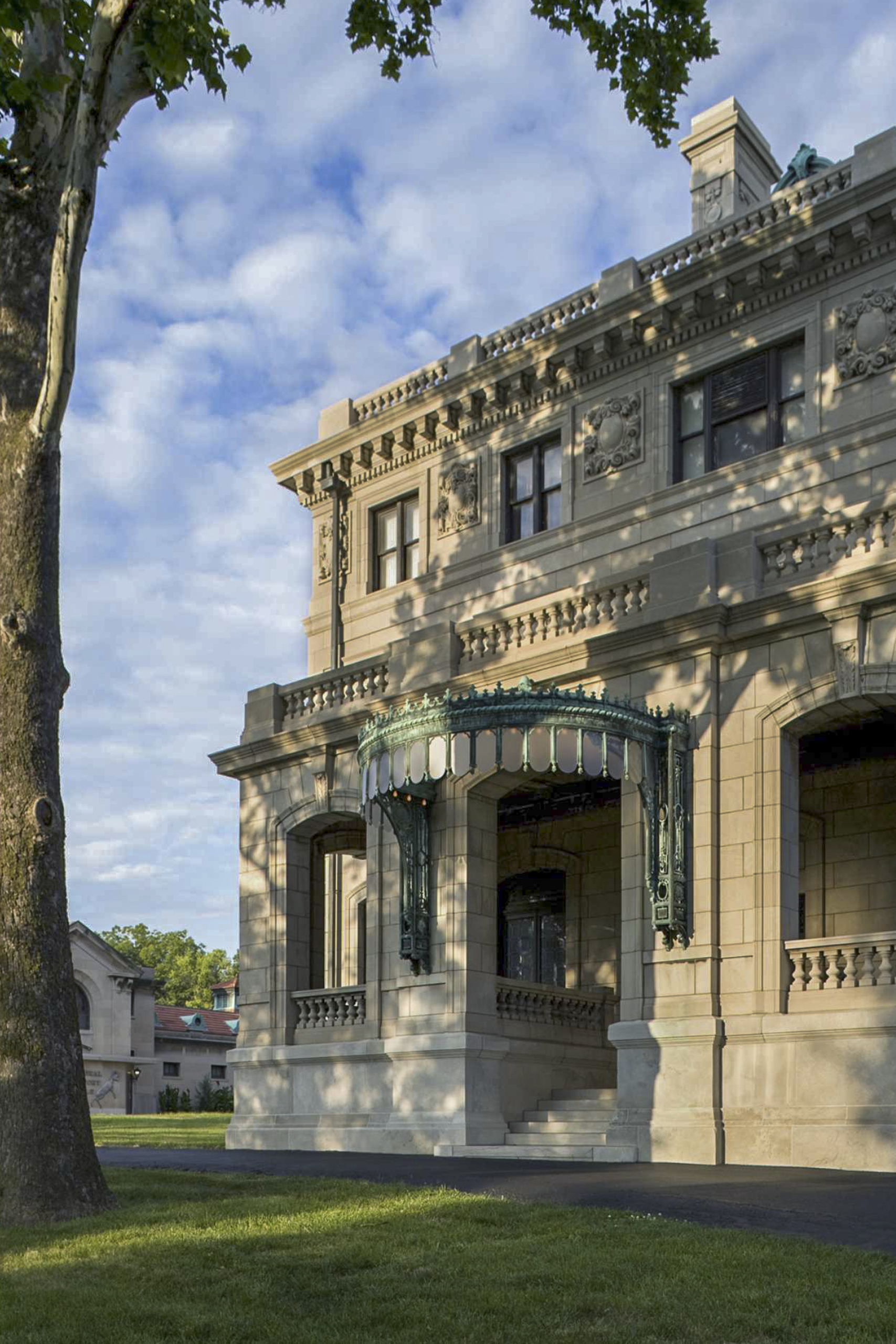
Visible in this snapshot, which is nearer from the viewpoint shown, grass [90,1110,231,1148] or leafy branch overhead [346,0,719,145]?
leafy branch overhead [346,0,719,145]

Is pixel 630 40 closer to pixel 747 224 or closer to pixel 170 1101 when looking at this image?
pixel 747 224

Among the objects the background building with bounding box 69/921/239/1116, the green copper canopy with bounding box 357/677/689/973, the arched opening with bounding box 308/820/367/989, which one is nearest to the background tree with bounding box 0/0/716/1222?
the green copper canopy with bounding box 357/677/689/973

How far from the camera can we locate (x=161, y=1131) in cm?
3117

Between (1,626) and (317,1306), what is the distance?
632 cm

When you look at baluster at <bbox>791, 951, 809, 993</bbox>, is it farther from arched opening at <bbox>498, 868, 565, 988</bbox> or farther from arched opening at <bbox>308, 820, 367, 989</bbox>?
arched opening at <bbox>308, 820, 367, 989</bbox>

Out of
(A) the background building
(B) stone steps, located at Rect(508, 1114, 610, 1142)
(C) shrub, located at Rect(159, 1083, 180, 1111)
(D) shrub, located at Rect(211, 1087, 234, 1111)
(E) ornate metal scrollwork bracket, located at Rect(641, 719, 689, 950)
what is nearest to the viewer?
(E) ornate metal scrollwork bracket, located at Rect(641, 719, 689, 950)

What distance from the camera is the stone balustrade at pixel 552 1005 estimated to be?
846 inches

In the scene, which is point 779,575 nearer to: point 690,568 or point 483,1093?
point 690,568

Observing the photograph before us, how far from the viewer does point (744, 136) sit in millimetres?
29719

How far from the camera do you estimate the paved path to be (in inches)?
432

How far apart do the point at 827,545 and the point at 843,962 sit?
5231mm

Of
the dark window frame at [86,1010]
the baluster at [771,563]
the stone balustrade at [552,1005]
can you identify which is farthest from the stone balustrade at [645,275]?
the dark window frame at [86,1010]

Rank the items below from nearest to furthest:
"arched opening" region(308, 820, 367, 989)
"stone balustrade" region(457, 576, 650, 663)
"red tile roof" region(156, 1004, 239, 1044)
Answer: "stone balustrade" region(457, 576, 650, 663)
"arched opening" region(308, 820, 367, 989)
"red tile roof" region(156, 1004, 239, 1044)

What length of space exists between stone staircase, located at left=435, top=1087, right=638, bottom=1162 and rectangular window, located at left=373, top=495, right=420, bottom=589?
1142 centimetres
